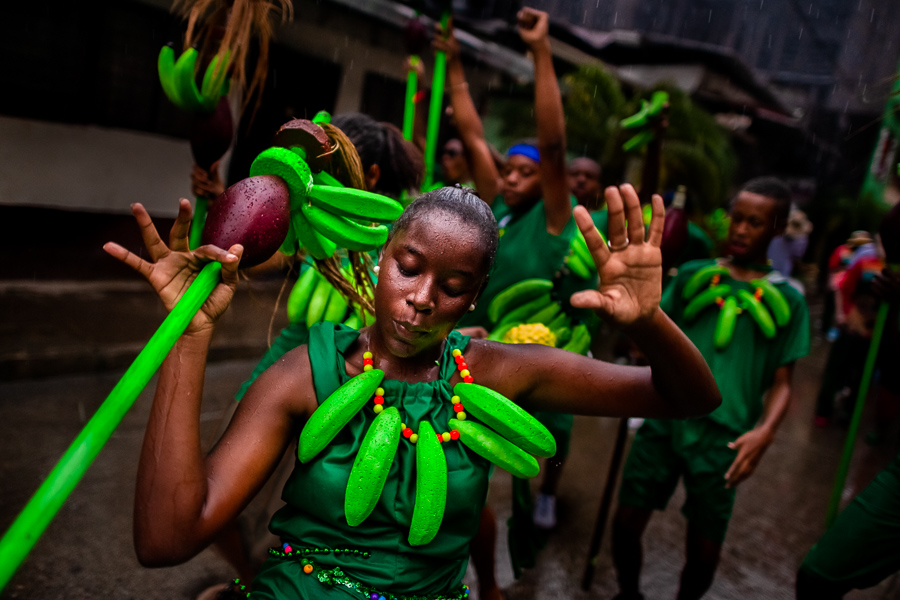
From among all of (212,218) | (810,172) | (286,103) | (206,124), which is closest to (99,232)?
(286,103)

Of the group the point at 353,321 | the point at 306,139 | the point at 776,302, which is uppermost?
the point at 306,139

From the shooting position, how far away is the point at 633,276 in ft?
4.59

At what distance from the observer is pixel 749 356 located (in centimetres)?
284

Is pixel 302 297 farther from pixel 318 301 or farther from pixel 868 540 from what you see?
pixel 868 540

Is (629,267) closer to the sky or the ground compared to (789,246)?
closer to the sky

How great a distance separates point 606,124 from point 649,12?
31.1ft

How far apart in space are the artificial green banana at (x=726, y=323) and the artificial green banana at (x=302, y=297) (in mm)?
1704

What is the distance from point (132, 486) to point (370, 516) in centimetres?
259

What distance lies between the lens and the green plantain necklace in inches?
54.1

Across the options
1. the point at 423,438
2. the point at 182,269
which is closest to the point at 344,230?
the point at 182,269

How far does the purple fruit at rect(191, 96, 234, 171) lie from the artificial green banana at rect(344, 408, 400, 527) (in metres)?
1.29

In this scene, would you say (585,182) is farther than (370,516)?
Yes

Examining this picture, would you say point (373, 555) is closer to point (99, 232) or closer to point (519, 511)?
point (519, 511)

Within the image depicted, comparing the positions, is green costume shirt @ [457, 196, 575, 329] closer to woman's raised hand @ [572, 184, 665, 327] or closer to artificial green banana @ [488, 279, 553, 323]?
artificial green banana @ [488, 279, 553, 323]
